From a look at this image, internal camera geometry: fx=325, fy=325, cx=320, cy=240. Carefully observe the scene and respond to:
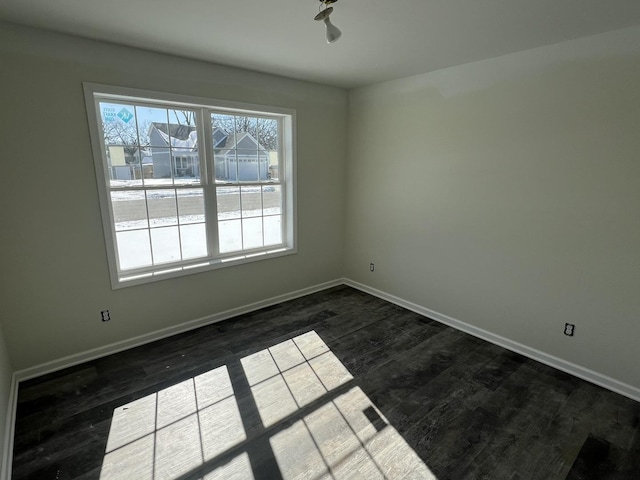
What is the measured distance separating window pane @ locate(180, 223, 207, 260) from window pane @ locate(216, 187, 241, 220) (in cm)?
25

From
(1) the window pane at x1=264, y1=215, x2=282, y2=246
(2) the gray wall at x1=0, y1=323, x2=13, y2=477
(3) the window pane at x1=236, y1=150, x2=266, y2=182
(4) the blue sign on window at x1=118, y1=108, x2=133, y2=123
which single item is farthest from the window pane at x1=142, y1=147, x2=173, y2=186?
(2) the gray wall at x1=0, y1=323, x2=13, y2=477

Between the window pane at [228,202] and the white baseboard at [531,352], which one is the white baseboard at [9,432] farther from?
the white baseboard at [531,352]

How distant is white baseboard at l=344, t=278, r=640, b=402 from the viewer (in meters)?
2.42

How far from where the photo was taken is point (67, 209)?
253cm

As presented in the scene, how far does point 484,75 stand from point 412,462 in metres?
3.02

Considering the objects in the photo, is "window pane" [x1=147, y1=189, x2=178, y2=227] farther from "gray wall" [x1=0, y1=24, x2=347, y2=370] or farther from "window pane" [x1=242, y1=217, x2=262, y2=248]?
"window pane" [x1=242, y1=217, x2=262, y2=248]

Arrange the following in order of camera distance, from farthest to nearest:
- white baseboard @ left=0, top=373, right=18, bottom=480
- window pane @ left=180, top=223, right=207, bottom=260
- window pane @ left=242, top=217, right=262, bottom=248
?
window pane @ left=242, top=217, right=262, bottom=248 → window pane @ left=180, top=223, right=207, bottom=260 → white baseboard @ left=0, top=373, right=18, bottom=480

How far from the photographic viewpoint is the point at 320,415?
7.13 feet

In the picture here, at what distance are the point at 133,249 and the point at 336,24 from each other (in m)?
2.50

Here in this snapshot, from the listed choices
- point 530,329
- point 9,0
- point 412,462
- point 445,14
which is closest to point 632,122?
point 445,14

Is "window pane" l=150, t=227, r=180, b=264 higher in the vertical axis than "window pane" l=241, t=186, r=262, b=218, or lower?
lower

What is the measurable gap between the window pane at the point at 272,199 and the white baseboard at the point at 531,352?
1.73 meters

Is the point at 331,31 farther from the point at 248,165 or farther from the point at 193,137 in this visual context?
the point at 248,165

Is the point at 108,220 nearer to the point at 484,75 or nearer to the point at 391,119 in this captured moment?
the point at 391,119
